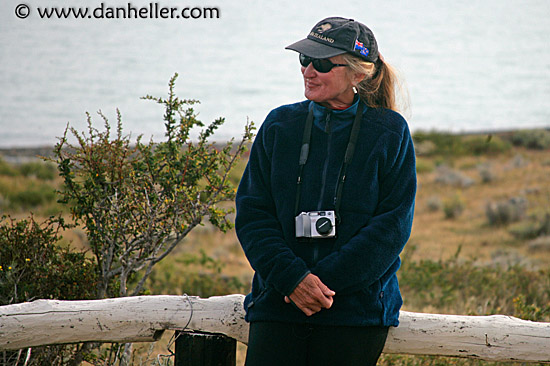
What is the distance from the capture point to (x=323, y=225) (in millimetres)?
1993

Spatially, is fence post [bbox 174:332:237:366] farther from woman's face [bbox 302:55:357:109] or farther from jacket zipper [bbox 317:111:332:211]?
woman's face [bbox 302:55:357:109]

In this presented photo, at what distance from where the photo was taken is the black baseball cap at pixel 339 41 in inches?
82.7

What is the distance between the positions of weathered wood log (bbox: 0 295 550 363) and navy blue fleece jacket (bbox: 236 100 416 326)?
0.30 metres

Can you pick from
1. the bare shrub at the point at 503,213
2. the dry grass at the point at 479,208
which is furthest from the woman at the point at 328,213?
the bare shrub at the point at 503,213

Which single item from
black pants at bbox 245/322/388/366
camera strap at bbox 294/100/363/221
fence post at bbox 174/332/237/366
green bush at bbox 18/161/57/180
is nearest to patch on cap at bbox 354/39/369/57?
camera strap at bbox 294/100/363/221

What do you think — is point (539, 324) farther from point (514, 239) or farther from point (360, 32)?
point (514, 239)

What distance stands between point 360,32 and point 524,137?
787 inches

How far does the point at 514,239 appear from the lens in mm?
10008

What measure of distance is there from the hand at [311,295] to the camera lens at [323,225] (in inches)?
5.5

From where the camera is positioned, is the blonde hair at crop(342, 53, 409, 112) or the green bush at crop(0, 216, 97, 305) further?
the green bush at crop(0, 216, 97, 305)

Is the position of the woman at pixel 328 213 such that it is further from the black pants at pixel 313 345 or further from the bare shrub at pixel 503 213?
the bare shrub at pixel 503 213

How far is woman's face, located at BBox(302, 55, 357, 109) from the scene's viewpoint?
2.14m

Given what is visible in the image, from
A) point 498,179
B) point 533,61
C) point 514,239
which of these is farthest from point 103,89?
point 533,61

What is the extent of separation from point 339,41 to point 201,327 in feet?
3.91
